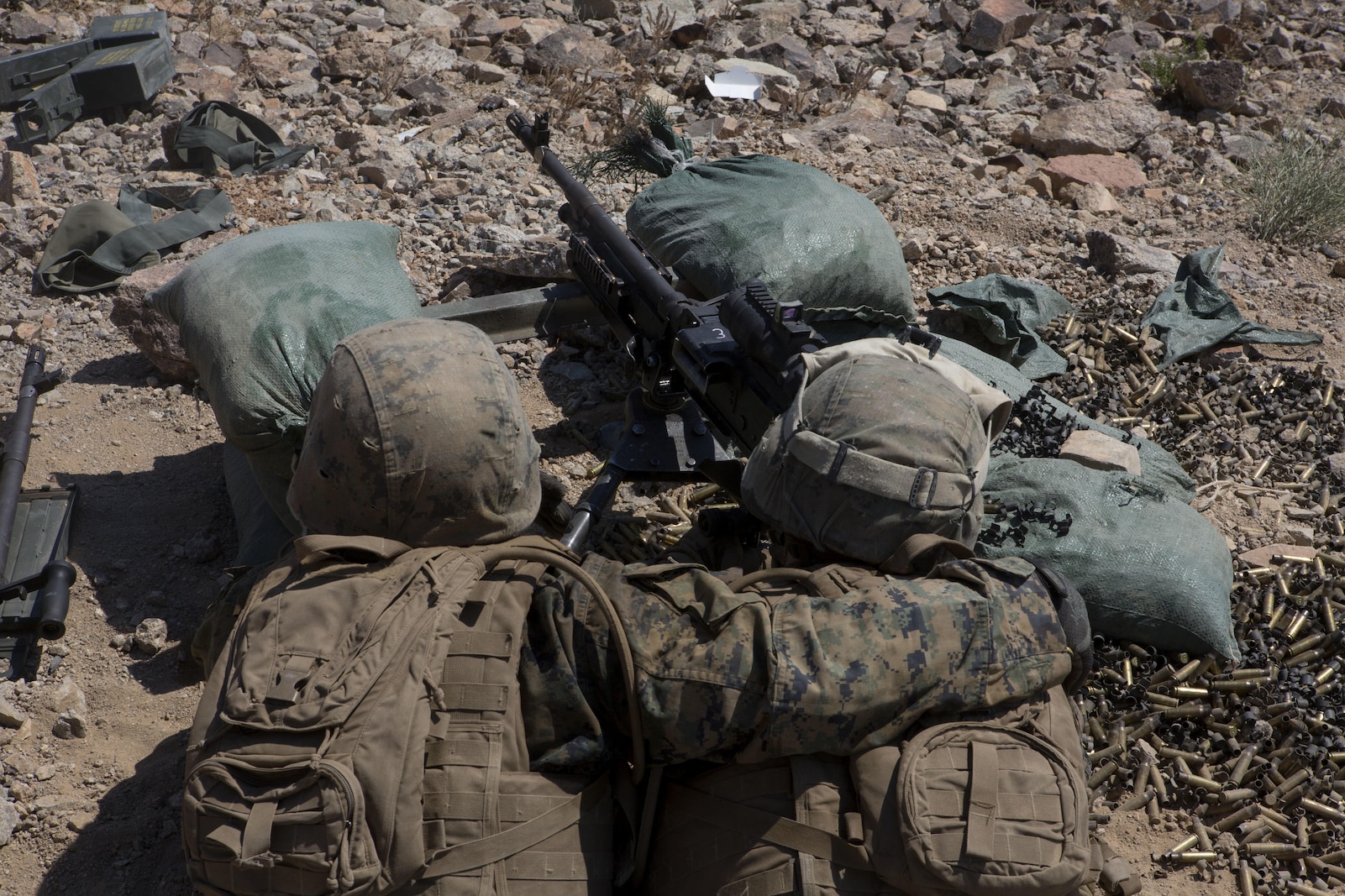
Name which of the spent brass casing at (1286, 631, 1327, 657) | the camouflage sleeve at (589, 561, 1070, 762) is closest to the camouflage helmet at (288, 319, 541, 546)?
the camouflage sleeve at (589, 561, 1070, 762)

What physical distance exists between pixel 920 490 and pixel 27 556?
3.18 m

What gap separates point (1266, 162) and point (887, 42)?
296 centimetres

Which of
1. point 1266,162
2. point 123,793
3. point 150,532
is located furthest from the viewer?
point 1266,162

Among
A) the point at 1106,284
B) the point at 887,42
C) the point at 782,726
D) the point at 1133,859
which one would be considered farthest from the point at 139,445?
the point at 887,42

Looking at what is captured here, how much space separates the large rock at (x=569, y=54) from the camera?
292 inches

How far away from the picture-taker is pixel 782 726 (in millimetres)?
2141

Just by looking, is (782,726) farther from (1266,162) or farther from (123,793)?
(1266,162)

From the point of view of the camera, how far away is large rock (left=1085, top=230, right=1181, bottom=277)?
562 centimetres

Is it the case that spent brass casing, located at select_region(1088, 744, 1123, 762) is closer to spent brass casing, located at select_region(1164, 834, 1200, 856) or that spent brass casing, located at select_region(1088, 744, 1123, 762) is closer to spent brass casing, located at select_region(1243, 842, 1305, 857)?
spent brass casing, located at select_region(1164, 834, 1200, 856)

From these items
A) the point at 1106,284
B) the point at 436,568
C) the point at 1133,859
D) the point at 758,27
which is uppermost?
the point at 436,568

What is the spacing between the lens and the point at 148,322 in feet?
15.0

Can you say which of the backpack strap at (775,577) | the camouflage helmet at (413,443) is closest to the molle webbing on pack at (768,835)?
the backpack strap at (775,577)

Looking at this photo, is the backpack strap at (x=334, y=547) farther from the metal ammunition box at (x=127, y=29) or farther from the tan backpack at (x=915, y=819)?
the metal ammunition box at (x=127, y=29)

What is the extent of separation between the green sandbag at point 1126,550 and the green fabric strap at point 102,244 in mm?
4230
